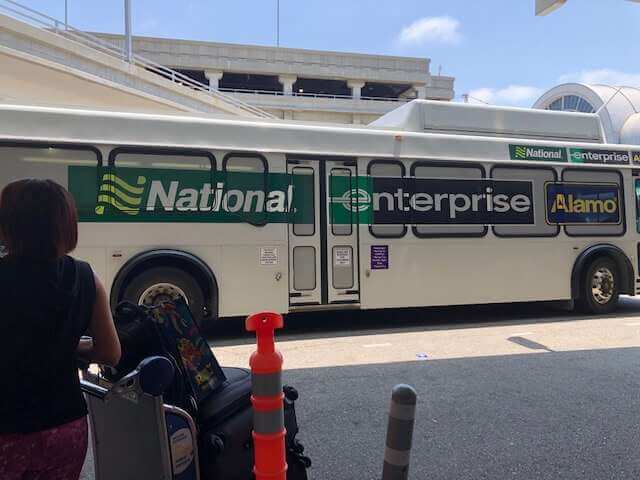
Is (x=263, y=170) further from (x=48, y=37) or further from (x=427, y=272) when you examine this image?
(x=48, y=37)

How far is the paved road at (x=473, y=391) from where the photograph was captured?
3.74 meters

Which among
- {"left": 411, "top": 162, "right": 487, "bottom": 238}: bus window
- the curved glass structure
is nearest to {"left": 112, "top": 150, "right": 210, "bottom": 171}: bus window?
{"left": 411, "top": 162, "right": 487, "bottom": 238}: bus window

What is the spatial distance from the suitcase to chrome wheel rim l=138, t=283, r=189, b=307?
174 inches

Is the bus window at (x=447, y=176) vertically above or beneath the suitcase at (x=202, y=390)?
→ above

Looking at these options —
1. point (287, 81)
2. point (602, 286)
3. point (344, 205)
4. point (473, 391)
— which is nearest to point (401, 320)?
point (344, 205)

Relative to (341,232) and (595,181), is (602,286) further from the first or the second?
(341,232)

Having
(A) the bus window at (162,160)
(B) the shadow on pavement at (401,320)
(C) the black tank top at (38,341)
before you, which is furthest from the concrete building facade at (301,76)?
(C) the black tank top at (38,341)

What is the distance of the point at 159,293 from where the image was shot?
7.17 metres

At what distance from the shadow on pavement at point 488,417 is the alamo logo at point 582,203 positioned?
10.8 feet

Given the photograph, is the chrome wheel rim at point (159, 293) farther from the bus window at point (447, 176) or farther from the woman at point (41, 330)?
the woman at point (41, 330)

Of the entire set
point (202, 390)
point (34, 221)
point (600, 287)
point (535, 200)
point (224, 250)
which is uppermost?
point (535, 200)

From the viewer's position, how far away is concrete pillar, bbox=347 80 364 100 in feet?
197

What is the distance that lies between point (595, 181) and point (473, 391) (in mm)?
5927

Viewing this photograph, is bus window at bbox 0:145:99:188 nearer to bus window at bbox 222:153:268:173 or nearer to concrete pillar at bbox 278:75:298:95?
bus window at bbox 222:153:268:173
